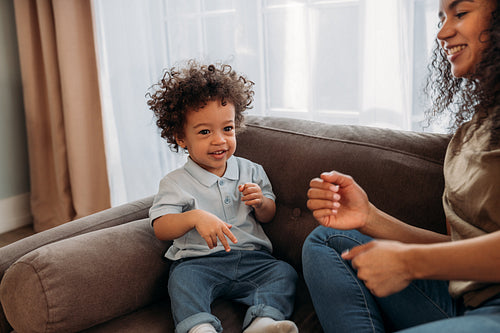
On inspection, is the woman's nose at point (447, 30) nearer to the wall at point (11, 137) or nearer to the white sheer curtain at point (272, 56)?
the white sheer curtain at point (272, 56)

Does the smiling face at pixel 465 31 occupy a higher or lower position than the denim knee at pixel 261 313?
higher

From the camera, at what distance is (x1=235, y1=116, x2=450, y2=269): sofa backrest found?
1281mm

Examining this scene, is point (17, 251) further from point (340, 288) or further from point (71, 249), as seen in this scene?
point (340, 288)

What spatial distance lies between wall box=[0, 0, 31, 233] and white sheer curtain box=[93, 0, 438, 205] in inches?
27.2

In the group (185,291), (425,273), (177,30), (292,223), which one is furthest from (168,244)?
(177,30)

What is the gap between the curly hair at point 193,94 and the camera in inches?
56.0

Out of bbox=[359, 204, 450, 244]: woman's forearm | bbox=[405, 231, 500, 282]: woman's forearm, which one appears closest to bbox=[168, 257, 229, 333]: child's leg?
bbox=[359, 204, 450, 244]: woman's forearm

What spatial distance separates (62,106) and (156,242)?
1.83 meters

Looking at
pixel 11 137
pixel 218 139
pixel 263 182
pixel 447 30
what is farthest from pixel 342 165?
pixel 11 137

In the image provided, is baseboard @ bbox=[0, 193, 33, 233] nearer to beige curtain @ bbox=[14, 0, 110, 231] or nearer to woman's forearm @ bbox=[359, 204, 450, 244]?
beige curtain @ bbox=[14, 0, 110, 231]

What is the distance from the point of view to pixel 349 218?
43.3 inches

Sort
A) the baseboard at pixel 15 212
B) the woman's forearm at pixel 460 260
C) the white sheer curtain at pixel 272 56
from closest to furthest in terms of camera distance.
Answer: the woman's forearm at pixel 460 260
the white sheer curtain at pixel 272 56
the baseboard at pixel 15 212

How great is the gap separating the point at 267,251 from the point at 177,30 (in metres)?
1.43

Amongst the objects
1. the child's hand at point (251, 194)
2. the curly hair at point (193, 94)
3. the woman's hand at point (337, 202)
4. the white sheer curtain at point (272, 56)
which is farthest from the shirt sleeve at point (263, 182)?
the white sheer curtain at point (272, 56)
